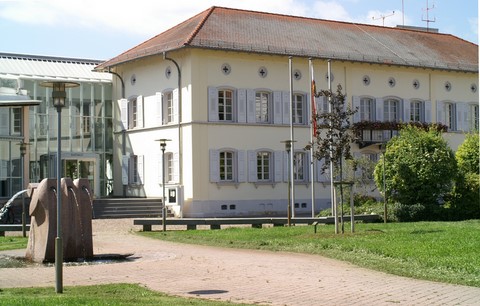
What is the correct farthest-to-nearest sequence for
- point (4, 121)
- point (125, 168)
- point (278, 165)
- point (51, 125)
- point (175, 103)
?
point (125, 168)
point (51, 125)
point (278, 165)
point (175, 103)
point (4, 121)

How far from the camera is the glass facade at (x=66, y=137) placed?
1478 inches

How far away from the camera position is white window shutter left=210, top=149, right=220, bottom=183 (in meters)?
37.7

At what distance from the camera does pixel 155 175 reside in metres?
39.5

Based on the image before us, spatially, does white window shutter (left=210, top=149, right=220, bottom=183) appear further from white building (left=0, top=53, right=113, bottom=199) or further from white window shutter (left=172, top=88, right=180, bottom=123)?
white building (left=0, top=53, right=113, bottom=199)

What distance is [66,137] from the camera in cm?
4066

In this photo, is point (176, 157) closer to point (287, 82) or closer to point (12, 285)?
point (287, 82)

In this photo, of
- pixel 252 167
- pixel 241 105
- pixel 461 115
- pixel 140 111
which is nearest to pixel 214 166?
pixel 252 167

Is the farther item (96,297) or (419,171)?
(419,171)

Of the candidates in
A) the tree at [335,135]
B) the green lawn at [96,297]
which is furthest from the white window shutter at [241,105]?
the green lawn at [96,297]

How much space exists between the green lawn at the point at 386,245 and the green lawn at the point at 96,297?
178 inches

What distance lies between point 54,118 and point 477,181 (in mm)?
18929

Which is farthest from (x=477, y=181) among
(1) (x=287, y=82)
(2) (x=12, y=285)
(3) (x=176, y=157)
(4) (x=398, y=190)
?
(2) (x=12, y=285)

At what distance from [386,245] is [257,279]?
554 centimetres

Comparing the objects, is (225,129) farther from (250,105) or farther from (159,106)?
(159,106)
